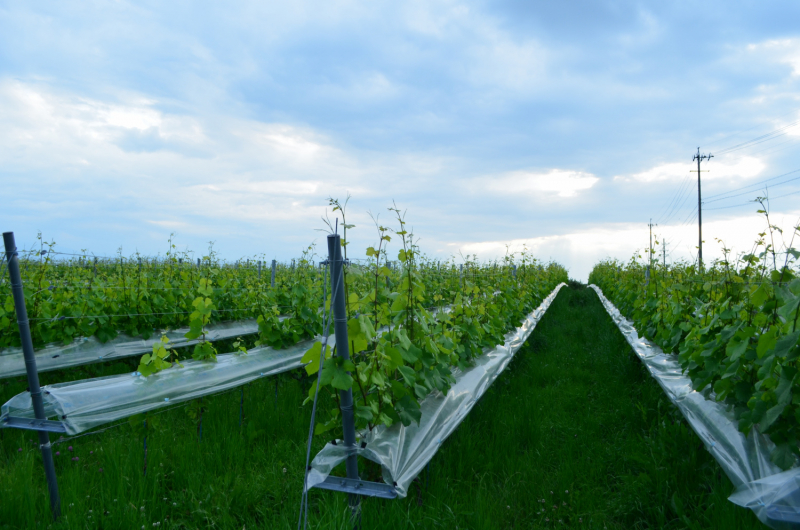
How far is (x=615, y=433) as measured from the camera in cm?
392

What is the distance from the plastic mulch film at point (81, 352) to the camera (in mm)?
4227

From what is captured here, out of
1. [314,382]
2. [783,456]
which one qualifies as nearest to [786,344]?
[783,456]

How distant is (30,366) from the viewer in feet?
9.06

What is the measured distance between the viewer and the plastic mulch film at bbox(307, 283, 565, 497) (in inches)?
92.5

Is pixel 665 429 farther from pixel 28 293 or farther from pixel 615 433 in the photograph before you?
pixel 28 293

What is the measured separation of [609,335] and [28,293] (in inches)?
299

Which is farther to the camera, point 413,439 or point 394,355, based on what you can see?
point 413,439

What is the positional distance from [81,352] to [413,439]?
3.68 m

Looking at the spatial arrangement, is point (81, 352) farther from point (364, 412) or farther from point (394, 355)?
point (394, 355)

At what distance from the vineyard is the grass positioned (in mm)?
22

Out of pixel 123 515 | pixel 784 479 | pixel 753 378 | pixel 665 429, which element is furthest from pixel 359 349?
pixel 665 429

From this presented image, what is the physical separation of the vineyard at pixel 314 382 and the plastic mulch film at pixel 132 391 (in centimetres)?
1

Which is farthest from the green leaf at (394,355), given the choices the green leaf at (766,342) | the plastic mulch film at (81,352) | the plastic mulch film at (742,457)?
the plastic mulch film at (81,352)

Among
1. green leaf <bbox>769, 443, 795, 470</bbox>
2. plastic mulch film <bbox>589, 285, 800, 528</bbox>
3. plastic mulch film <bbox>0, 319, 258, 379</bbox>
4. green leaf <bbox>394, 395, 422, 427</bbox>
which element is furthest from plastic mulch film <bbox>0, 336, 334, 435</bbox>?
green leaf <bbox>769, 443, 795, 470</bbox>
